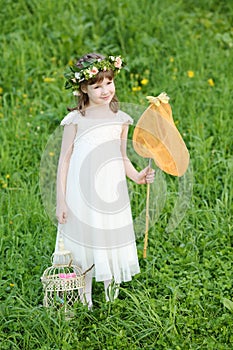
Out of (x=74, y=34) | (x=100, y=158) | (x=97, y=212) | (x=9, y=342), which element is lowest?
(x=9, y=342)

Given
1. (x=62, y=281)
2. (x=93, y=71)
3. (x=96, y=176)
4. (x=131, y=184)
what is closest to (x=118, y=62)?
(x=93, y=71)

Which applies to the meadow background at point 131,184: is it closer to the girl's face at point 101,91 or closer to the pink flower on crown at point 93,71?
the girl's face at point 101,91

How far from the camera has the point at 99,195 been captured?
12.0ft

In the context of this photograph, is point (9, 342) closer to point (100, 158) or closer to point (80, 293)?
point (80, 293)

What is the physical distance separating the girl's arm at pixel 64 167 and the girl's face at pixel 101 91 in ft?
0.57

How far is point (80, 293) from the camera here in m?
3.84

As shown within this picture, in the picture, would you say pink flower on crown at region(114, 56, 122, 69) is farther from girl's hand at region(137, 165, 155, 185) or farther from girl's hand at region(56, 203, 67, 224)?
girl's hand at region(56, 203, 67, 224)

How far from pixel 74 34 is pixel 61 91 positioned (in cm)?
79

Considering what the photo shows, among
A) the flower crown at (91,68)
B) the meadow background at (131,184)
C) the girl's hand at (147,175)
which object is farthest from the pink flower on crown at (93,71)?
the meadow background at (131,184)

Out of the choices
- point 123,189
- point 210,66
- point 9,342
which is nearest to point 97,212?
point 123,189

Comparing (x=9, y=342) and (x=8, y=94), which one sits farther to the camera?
(x=8, y=94)

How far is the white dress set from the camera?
3646 mm

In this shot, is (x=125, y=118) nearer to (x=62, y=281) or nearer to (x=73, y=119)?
(x=73, y=119)

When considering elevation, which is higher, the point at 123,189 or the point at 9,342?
the point at 123,189
